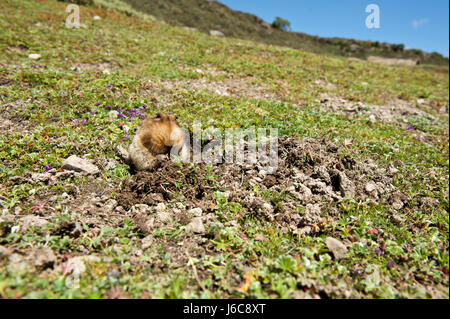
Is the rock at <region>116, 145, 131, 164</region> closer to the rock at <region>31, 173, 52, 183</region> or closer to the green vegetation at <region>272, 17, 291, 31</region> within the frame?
the rock at <region>31, 173, 52, 183</region>

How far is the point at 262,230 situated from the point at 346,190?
1677 millimetres

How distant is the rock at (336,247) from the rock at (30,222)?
3.60m

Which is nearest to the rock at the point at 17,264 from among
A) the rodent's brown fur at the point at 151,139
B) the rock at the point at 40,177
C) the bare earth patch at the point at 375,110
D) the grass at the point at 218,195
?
the grass at the point at 218,195

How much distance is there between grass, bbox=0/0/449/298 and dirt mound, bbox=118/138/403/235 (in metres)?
0.17

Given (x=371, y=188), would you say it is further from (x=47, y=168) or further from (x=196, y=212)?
(x=47, y=168)

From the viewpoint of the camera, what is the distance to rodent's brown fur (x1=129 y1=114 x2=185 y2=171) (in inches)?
164

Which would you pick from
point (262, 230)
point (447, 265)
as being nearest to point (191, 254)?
point (262, 230)

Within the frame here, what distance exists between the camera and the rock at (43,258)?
2445mm

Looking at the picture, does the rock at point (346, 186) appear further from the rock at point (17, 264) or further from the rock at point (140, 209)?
the rock at point (17, 264)

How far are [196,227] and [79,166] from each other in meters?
2.41

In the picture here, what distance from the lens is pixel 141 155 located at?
4.20 meters
